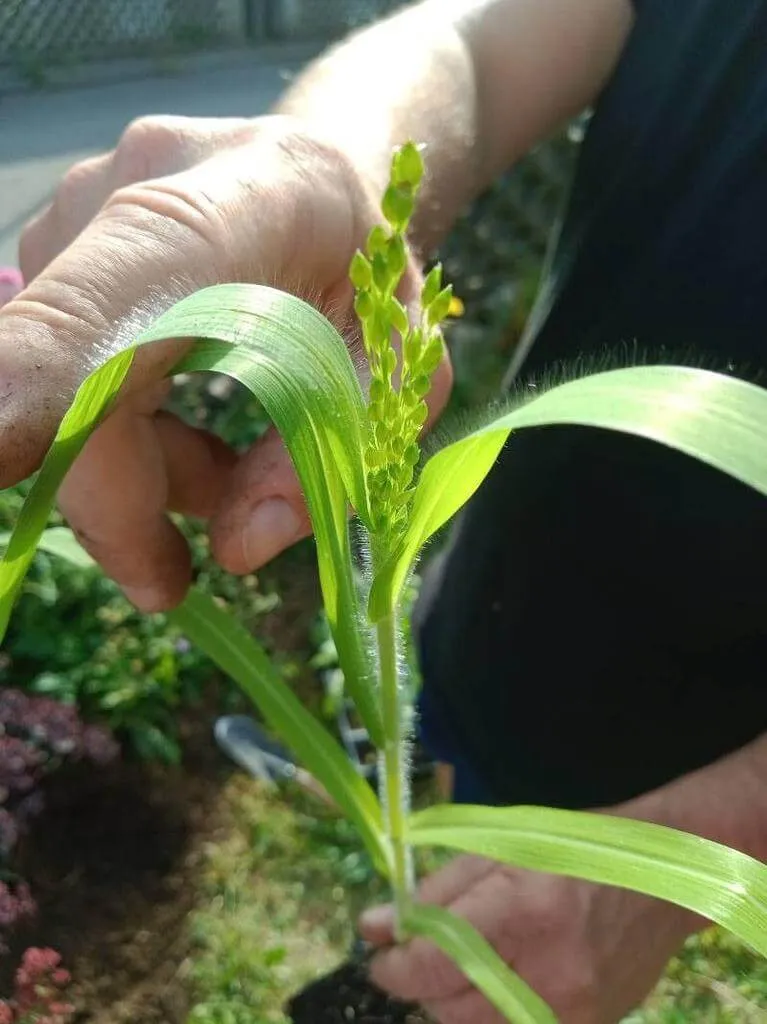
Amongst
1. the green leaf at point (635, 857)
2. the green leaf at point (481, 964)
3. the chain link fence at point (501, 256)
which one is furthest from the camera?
the chain link fence at point (501, 256)

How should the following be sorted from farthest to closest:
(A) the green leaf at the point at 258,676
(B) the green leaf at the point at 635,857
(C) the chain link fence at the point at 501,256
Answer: (C) the chain link fence at the point at 501,256 → (A) the green leaf at the point at 258,676 → (B) the green leaf at the point at 635,857

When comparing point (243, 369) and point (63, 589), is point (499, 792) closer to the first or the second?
point (63, 589)

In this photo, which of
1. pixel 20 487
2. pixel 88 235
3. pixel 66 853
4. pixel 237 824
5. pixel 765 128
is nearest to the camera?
pixel 88 235

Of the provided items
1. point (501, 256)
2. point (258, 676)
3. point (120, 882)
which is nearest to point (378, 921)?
point (258, 676)

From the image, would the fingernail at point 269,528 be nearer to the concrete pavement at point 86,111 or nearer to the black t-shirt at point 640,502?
the black t-shirt at point 640,502

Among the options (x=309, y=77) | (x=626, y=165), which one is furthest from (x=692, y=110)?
(x=309, y=77)

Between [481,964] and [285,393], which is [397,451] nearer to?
[285,393]

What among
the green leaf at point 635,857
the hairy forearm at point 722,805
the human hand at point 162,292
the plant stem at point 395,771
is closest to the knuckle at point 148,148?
the human hand at point 162,292
